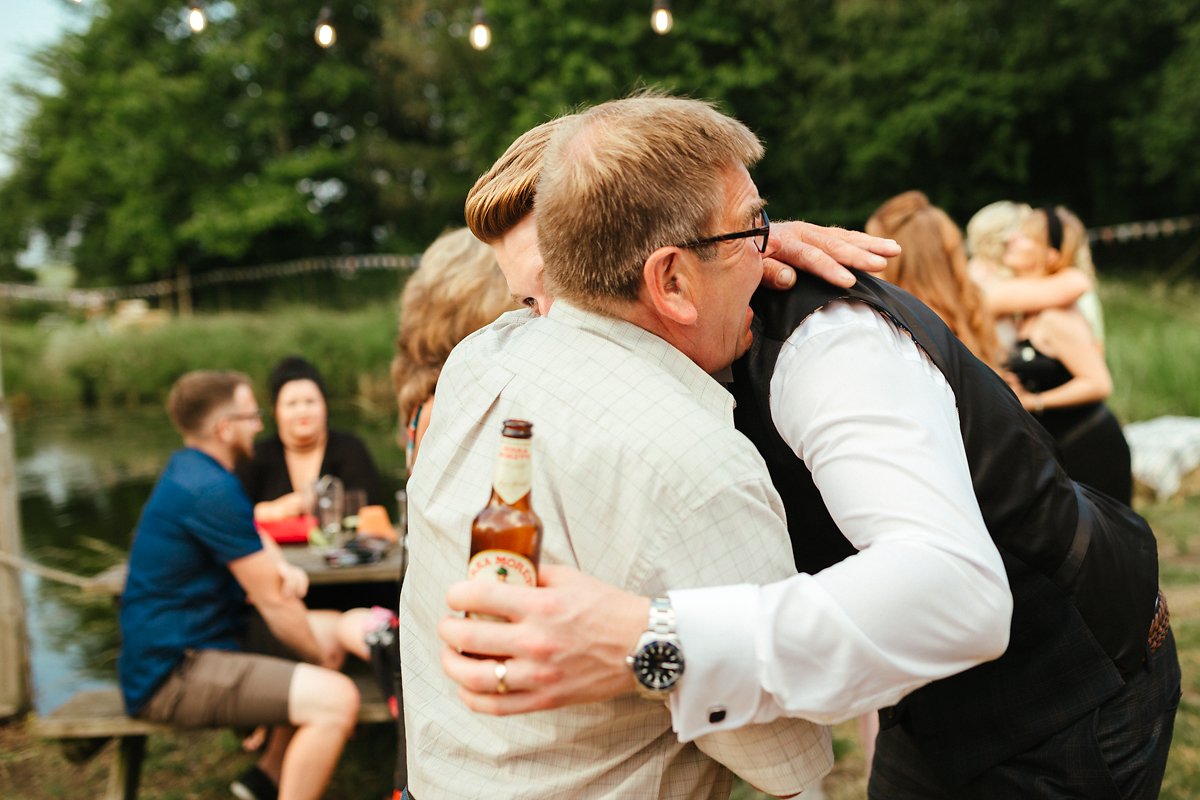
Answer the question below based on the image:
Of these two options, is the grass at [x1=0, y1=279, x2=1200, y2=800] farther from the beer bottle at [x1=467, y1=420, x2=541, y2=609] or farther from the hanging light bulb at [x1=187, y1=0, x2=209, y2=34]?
the hanging light bulb at [x1=187, y1=0, x2=209, y2=34]

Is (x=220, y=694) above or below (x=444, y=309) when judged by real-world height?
below

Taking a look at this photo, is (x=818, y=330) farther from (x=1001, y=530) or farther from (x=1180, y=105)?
(x=1180, y=105)

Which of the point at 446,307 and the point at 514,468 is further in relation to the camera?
the point at 446,307

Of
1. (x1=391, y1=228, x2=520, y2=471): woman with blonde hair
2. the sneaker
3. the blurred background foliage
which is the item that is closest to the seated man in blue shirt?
the sneaker

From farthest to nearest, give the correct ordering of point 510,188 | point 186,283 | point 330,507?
1. point 186,283
2. point 330,507
3. point 510,188

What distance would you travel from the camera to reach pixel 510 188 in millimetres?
1934

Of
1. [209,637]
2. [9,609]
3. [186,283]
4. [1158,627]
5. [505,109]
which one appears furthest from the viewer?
[186,283]

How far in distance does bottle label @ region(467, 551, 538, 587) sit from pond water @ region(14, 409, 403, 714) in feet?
15.7

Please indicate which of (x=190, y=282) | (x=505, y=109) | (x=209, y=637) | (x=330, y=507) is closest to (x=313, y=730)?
(x=209, y=637)

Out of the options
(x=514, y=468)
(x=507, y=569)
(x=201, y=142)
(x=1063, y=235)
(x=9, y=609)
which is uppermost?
(x=201, y=142)

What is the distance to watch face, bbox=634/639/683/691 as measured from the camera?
3.89 ft

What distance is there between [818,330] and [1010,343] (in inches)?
120

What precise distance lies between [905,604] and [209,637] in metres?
3.12

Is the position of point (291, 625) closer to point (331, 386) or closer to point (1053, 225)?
point (1053, 225)
